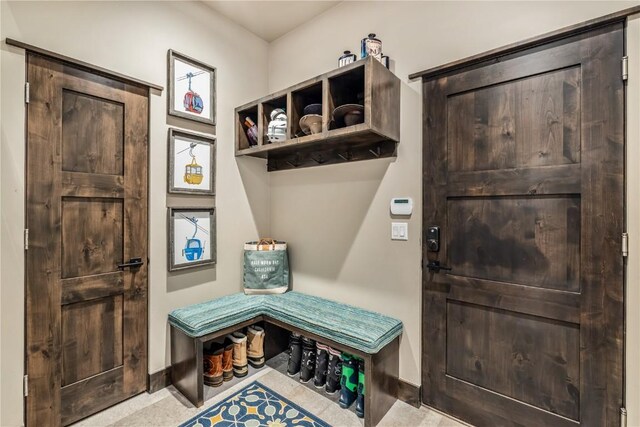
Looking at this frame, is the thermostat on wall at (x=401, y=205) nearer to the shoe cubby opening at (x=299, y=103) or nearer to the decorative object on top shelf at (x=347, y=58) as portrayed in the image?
the shoe cubby opening at (x=299, y=103)

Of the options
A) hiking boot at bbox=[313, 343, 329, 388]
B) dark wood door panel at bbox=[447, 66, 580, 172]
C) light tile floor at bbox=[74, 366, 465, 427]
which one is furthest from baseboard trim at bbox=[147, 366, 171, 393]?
dark wood door panel at bbox=[447, 66, 580, 172]

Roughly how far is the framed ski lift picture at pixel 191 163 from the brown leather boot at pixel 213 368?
1.26m

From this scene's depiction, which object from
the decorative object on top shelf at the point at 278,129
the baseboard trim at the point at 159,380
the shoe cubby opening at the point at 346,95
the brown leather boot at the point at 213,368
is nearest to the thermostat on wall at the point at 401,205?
the shoe cubby opening at the point at 346,95

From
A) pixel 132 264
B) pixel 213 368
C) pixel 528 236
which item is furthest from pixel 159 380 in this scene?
pixel 528 236

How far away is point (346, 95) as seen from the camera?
86.9 inches

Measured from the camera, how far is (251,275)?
2.64 m

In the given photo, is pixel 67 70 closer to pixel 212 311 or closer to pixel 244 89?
pixel 244 89

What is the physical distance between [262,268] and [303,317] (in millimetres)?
658

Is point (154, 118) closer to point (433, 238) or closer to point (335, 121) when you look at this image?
point (335, 121)

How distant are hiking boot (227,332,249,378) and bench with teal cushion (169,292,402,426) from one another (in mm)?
243

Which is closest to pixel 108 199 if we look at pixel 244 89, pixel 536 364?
pixel 244 89

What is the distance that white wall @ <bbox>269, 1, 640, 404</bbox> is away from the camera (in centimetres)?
178

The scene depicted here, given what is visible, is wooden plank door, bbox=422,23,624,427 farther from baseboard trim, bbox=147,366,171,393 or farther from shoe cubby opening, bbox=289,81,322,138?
baseboard trim, bbox=147,366,171,393

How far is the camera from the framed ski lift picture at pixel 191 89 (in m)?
2.28
